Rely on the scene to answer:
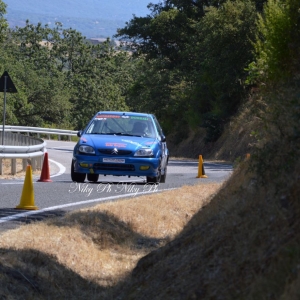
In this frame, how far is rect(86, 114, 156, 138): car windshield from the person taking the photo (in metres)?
15.5

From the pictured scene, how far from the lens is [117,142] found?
48.2 feet

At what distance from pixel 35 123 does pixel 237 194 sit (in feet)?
179

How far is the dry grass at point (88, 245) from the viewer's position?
834 cm

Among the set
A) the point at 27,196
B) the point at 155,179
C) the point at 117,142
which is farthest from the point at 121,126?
the point at 27,196

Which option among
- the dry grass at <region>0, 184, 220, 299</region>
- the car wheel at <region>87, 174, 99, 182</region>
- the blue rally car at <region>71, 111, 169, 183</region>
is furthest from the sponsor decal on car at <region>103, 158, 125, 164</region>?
the car wheel at <region>87, 174, 99, 182</region>

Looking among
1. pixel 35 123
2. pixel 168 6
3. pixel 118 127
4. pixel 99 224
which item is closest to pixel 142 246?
pixel 99 224

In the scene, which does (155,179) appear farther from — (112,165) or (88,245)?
(88,245)

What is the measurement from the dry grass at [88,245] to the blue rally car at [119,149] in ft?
3.31

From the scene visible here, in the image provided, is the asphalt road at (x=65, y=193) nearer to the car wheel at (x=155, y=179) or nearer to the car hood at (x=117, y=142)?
the car wheel at (x=155, y=179)

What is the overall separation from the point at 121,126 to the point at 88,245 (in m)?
5.60

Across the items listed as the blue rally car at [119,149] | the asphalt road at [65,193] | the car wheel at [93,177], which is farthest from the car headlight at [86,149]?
the car wheel at [93,177]

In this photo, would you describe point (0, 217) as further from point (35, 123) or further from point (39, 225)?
point (35, 123)

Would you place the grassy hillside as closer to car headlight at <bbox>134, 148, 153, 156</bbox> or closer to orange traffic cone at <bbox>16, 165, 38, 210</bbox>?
orange traffic cone at <bbox>16, 165, 38, 210</bbox>

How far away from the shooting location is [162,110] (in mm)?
48938
